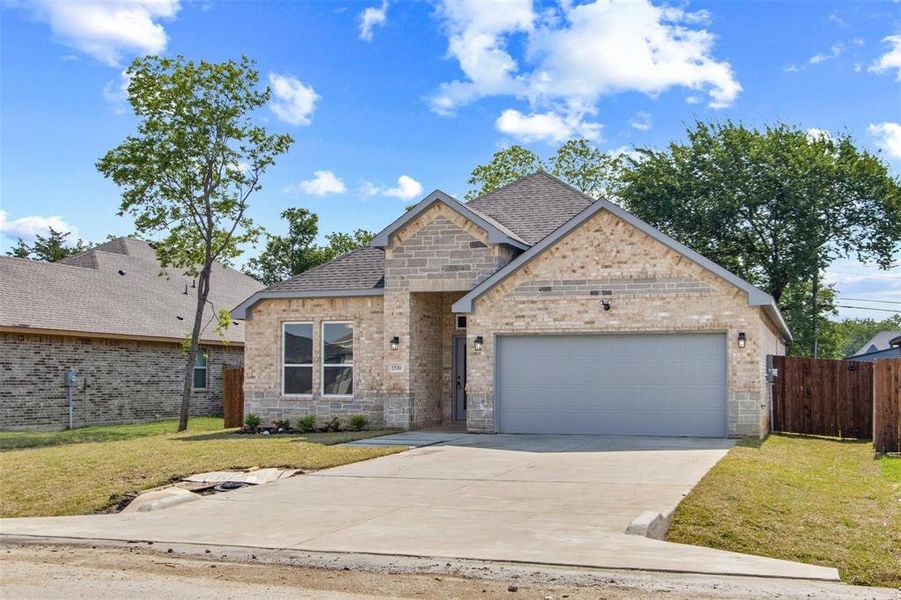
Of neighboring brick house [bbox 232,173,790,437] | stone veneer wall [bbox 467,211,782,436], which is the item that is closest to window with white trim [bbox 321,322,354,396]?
neighboring brick house [bbox 232,173,790,437]

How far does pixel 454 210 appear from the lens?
2102 cm

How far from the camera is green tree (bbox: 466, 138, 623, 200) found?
4509cm

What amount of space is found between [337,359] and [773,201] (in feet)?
77.0

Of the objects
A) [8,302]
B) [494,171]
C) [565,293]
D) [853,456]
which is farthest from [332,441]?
[494,171]

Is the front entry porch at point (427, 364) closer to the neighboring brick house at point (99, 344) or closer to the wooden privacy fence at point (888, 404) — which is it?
the neighboring brick house at point (99, 344)

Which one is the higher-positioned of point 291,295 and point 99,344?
point 291,295

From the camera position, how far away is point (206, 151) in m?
23.3

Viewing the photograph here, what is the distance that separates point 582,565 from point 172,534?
4484 millimetres

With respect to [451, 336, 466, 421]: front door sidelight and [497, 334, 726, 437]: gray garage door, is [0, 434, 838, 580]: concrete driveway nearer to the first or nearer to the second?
[497, 334, 726, 437]: gray garage door

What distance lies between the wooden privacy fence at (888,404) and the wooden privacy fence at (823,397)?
12.7 feet

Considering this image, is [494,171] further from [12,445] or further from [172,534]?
[172,534]

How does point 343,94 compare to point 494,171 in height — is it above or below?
below

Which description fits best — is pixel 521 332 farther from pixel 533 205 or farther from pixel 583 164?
pixel 583 164

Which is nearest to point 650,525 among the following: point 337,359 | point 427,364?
point 427,364
